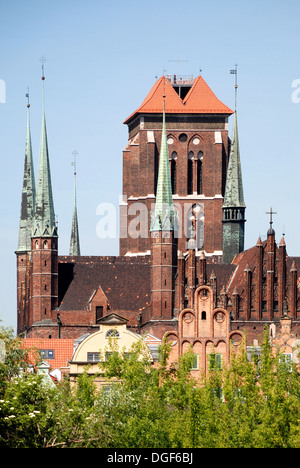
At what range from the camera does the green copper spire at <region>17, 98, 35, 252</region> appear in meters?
146

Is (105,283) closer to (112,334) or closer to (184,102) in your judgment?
(184,102)

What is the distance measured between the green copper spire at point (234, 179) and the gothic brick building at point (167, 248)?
8cm

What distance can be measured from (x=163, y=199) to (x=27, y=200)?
1461 cm

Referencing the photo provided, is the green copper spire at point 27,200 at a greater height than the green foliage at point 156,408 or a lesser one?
greater

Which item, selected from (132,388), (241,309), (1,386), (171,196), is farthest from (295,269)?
(1,386)

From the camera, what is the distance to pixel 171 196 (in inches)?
5443

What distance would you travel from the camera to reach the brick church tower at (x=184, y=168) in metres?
149

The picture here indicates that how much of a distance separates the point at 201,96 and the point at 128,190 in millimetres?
10649

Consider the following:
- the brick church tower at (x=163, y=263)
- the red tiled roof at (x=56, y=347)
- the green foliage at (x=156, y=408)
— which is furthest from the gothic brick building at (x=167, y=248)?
the green foliage at (x=156, y=408)

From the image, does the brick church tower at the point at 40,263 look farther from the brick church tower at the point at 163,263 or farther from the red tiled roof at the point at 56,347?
the red tiled roof at the point at 56,347

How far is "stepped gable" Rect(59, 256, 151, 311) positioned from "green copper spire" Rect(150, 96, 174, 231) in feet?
15.3

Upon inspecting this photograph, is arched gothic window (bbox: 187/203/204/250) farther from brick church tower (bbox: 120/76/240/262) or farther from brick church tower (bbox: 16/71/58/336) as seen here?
brick church tower (bbox: 16/71/58/336)

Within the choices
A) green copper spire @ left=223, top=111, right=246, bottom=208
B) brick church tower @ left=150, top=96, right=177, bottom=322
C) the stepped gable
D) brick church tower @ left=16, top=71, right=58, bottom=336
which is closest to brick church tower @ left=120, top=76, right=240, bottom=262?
green copper spire @ left=223, top=111, right=246, bottom=208

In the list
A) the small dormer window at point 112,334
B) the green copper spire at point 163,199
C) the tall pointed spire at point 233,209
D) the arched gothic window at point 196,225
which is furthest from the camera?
the arched gothic window at point 196,225
